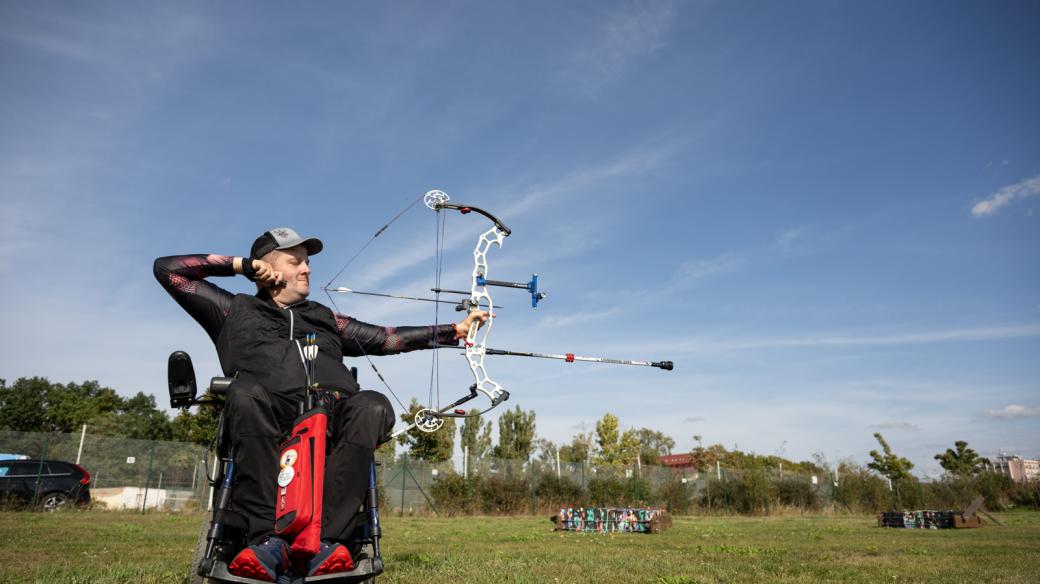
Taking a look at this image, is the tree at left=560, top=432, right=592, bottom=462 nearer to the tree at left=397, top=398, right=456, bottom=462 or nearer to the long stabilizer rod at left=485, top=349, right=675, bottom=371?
the tree at left=397, top=398, right=456, bottom=462

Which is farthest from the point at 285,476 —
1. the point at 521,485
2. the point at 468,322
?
the point at 521,485

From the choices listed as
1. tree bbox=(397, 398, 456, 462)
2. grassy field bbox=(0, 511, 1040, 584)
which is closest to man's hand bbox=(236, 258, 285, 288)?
grassy field bbox=(0, 511, 1040, 584)

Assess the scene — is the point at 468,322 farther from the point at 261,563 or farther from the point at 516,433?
the point at 516,433

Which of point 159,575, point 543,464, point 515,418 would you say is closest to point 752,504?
point 543,464

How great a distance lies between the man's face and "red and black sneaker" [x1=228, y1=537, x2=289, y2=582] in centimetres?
141

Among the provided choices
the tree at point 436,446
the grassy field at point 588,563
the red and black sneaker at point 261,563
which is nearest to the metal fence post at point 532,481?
the tree at point 436,446

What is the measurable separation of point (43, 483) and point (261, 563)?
17.8 metres

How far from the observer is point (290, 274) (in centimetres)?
351

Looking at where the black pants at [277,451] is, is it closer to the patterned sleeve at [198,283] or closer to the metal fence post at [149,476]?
the patterned sleeve at [198,283]

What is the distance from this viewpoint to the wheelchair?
2.47 meters

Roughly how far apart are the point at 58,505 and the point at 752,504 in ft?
75.8

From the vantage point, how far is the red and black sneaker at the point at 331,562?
8.16ft

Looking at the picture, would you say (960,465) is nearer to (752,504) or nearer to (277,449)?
(752,504)

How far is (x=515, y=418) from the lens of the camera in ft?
149
